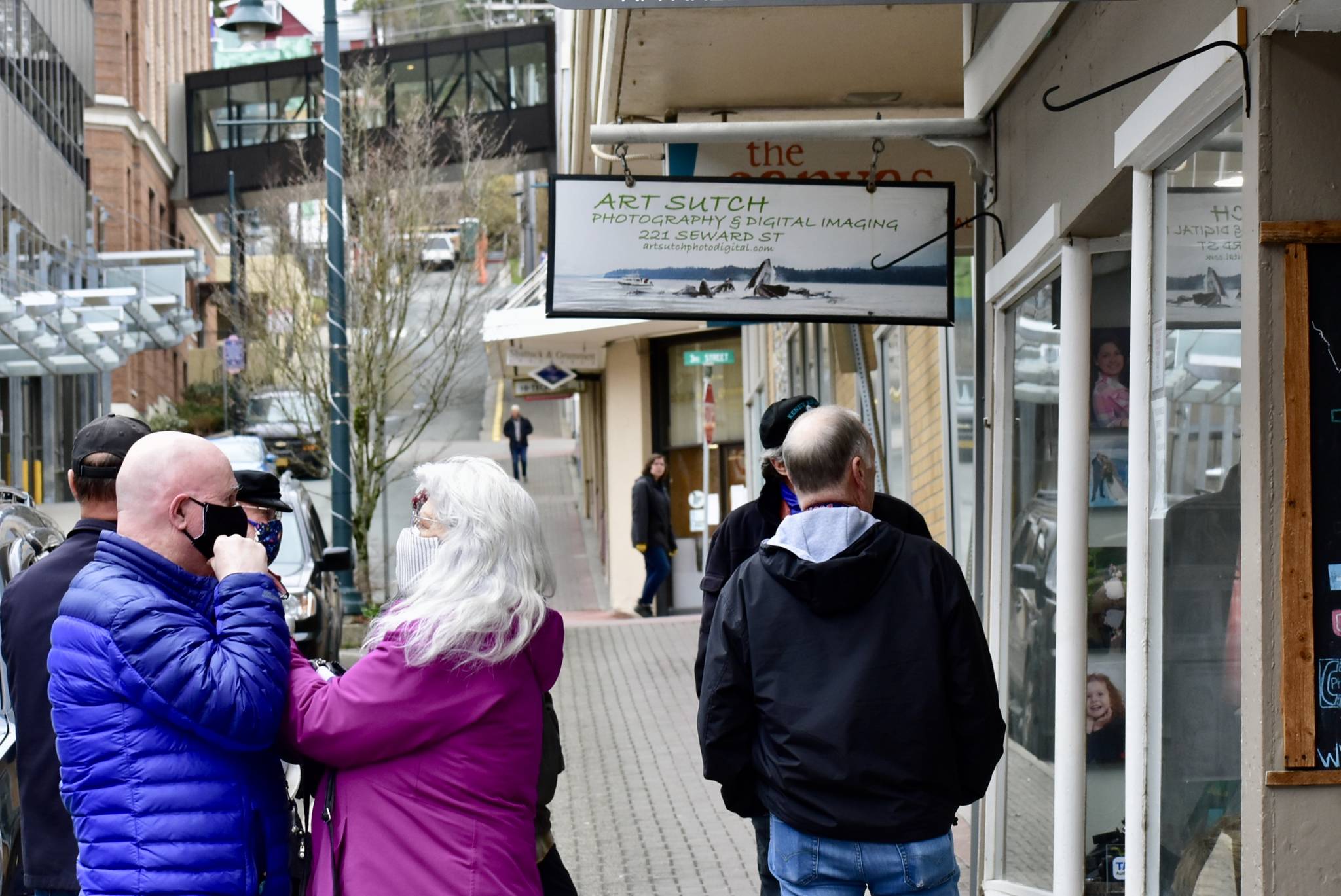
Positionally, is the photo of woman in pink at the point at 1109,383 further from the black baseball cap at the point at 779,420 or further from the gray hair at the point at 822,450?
the gray hair at the point at 822,450

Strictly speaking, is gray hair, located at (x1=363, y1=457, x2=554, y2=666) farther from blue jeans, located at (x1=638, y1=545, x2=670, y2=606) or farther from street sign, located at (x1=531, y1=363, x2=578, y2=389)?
street sign, located at (x1=531, y1=363, x2=578, y2=389)

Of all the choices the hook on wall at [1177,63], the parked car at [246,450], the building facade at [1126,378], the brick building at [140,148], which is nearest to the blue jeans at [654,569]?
the parked car at [246,450]

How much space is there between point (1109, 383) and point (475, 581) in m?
2.79

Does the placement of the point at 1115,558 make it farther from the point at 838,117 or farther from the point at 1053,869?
the point at 838,117

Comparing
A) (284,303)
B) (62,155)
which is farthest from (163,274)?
(284,303)

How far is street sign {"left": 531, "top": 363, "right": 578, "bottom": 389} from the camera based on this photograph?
24797 millimetres

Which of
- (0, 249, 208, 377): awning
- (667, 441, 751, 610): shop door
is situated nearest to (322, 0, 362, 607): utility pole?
(0, 249, 208, 377): awning

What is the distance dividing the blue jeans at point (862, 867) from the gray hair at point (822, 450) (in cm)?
78

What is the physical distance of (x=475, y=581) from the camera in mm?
3191

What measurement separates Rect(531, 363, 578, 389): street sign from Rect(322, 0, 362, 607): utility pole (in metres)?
7.13

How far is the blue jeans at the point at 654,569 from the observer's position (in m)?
20.1

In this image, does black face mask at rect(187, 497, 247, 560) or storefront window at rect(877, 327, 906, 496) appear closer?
black face mask at rect(187, 497, 247, 560)

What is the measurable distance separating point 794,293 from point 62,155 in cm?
3090

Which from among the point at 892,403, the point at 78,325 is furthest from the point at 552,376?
the point at 892,403
